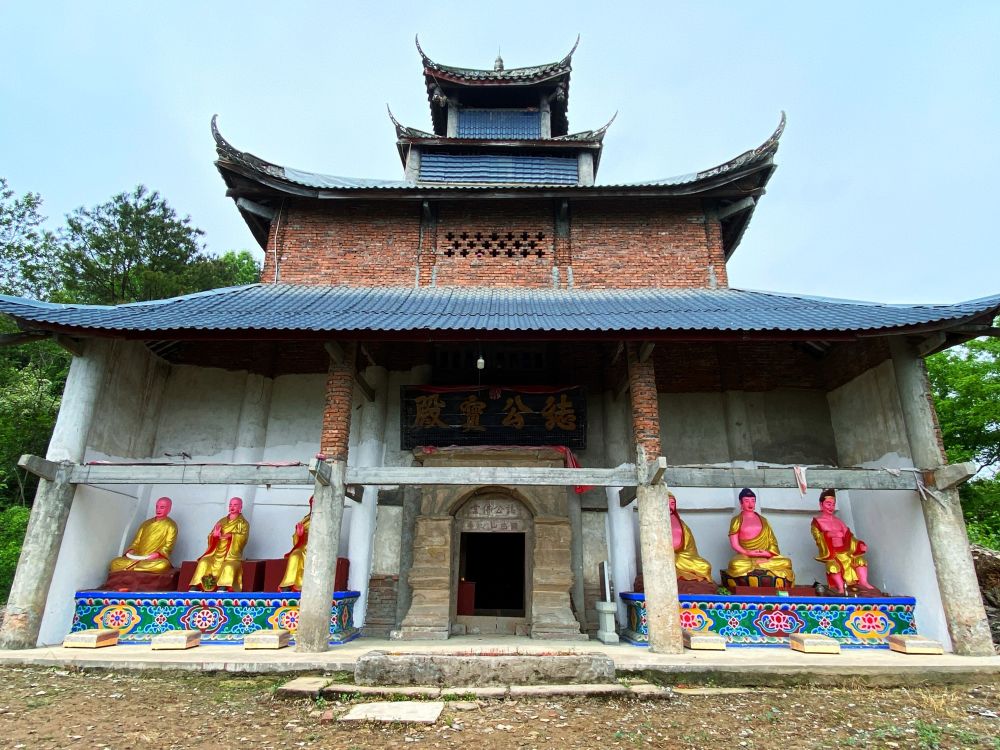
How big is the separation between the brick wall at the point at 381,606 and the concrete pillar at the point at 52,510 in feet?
13.3

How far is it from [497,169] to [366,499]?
26.4ft

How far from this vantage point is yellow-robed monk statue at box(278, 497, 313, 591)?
7945mm

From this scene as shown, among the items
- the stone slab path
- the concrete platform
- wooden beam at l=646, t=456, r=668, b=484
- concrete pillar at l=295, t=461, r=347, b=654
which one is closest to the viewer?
the stone slab path

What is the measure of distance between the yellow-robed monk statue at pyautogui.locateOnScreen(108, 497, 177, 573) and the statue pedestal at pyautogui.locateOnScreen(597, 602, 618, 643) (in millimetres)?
6333

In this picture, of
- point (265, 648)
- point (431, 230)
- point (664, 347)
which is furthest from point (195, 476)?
point (664, 347)

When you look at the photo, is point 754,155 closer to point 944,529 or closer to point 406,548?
point 944,529

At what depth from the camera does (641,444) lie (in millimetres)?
7359

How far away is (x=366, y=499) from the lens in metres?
9.01

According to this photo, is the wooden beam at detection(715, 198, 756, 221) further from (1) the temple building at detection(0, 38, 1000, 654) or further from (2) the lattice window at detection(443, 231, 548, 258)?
(2) the lattice window at detection(443, 231, 548, 258)

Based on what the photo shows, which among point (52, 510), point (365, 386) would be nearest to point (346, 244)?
point (365, 386)

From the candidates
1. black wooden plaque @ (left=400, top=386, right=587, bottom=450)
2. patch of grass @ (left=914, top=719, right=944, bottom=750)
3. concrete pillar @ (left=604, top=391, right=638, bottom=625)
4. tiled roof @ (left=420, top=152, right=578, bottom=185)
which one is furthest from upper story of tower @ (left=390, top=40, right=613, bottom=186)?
patch of grass @ (left=914, top=719, right=944, bottom=750)

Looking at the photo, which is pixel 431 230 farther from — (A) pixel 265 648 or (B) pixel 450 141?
(A) pixel 265 648

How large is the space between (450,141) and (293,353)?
620 centimetres

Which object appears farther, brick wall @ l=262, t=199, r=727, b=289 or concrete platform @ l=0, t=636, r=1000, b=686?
brick wall @ l=262, t=199, r=727, b=289
